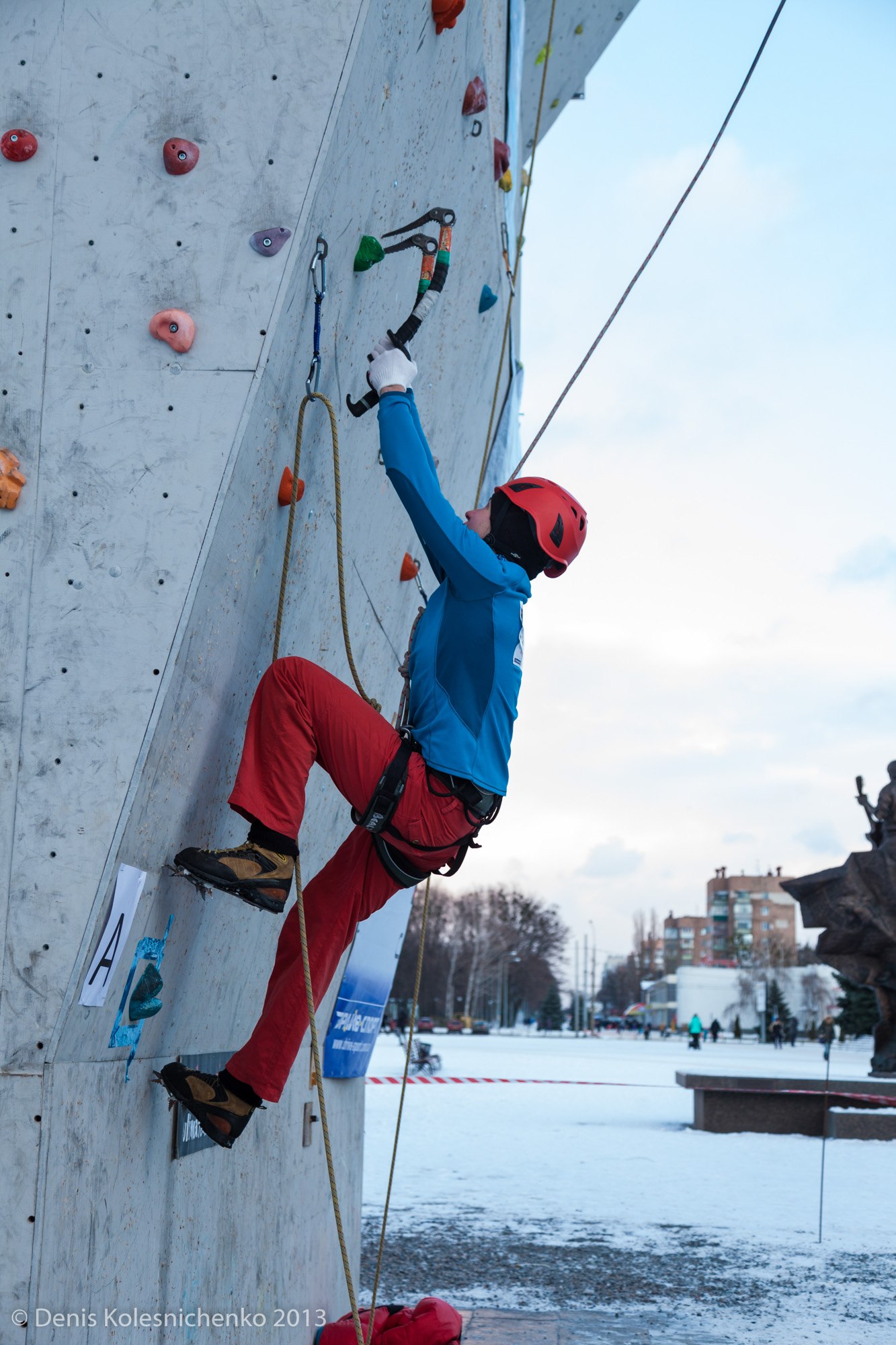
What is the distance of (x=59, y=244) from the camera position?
98.2 inches

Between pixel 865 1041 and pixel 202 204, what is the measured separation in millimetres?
44030

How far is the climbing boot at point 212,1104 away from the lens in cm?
262

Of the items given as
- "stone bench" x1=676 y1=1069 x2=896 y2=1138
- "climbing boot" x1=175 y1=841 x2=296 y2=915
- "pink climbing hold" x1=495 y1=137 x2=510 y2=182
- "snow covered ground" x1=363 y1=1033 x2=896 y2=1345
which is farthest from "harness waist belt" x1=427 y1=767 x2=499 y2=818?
"stone bench" x1=676 y1=1069 x2=896 y2=1138

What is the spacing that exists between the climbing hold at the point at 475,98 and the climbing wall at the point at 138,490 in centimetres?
56

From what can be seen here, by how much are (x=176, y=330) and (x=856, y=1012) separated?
39.9 metres

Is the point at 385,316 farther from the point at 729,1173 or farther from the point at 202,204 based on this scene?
the point at 729,1173

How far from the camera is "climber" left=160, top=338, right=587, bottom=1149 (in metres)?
2.46

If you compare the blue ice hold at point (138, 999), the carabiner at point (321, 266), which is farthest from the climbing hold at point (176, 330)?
the blue ice hold at point (138, 999)

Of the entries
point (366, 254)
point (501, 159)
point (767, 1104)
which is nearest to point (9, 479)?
point (366, 254)

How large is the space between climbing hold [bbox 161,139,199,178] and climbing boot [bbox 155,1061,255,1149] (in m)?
1.85

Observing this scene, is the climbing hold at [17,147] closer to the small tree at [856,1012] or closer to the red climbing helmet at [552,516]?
the red climbing helmet at [552,516]

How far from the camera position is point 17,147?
8.20 feet

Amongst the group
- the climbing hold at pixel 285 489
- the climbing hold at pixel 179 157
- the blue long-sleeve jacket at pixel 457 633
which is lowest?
the blue long-sleeve jacket at pixel 457 633

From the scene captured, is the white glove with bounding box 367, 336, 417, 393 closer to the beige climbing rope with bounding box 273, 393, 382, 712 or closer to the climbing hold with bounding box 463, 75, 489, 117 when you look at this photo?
the beige climbing rope with bounding box 273, 393, 382, 712
